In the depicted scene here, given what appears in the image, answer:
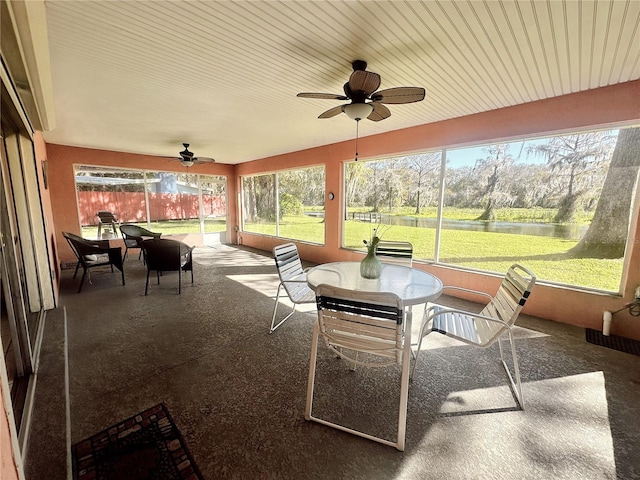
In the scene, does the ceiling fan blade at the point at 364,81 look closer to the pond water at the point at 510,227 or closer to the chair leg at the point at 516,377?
the chair leg at the point at 516,377

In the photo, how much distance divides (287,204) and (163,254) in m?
3.40

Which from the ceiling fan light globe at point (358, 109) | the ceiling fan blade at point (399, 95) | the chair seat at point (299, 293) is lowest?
the chair seat at point (299, 293)

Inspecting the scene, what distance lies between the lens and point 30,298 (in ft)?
9.11

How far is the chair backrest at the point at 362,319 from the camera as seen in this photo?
139 centimetres

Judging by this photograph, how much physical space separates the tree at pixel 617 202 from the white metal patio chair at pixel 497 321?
6.14ft

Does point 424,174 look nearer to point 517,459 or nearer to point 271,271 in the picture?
point 271,271

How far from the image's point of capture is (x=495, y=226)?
13.8 ft

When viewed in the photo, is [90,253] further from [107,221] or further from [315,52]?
[315,52]

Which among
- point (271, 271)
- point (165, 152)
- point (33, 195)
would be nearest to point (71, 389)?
point (33, 195)

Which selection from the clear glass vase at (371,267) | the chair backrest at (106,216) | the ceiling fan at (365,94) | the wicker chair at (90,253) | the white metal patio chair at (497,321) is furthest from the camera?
the chair backrest at (106,216)

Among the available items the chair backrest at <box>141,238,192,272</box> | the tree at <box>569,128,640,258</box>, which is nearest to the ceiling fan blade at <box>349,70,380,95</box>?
the tree at <box>569,128,640,258</box>

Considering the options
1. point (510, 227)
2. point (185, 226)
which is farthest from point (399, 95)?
point (185, 226)

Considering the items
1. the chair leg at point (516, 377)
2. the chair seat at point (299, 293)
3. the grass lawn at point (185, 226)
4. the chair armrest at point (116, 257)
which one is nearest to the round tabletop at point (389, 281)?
the chair seat at point (299, 293)

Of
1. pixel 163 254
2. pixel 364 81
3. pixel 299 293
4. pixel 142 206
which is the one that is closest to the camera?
pixel 364 81
